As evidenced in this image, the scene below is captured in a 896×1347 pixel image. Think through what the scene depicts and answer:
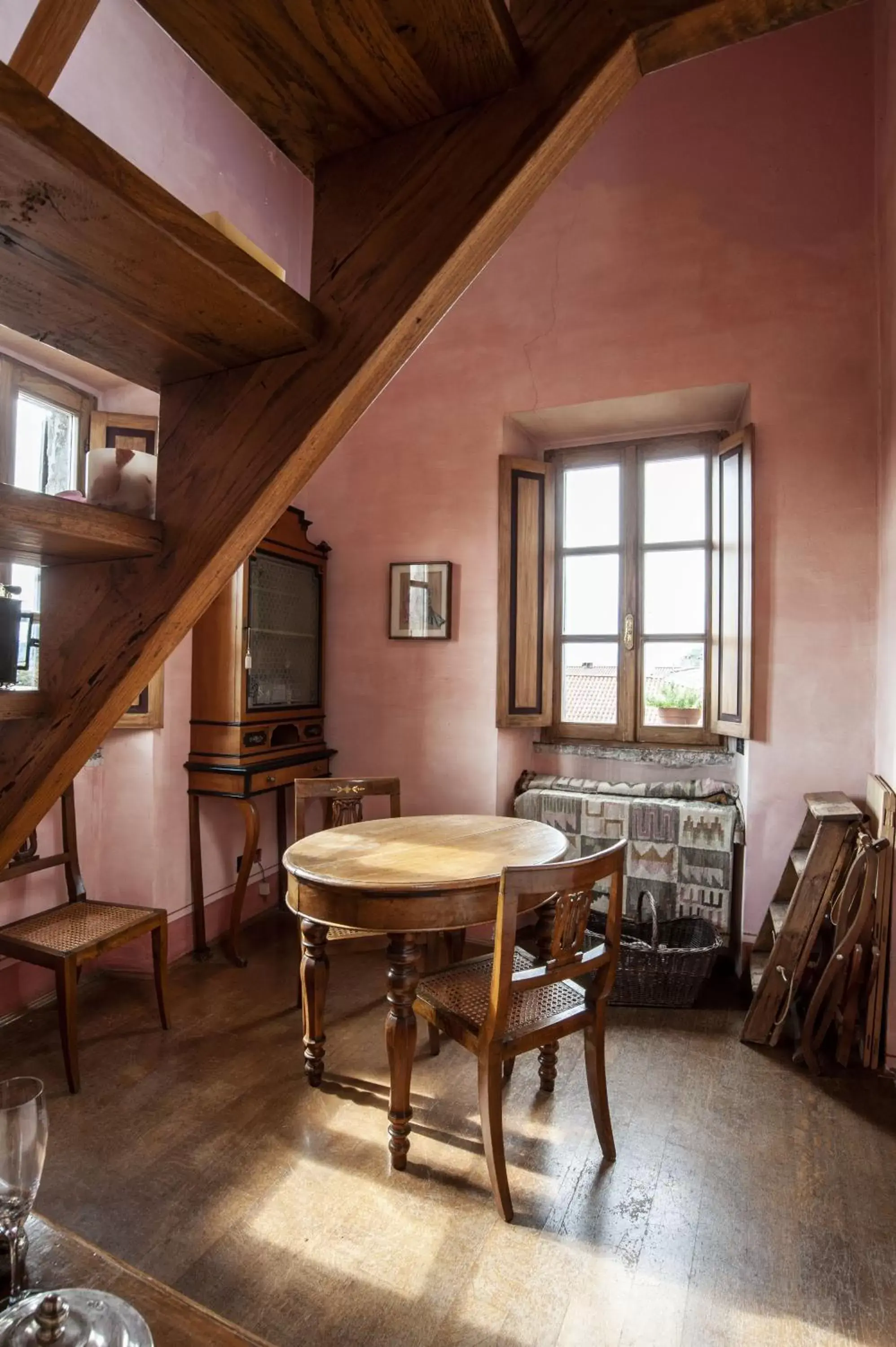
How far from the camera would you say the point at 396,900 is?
77.0 inches

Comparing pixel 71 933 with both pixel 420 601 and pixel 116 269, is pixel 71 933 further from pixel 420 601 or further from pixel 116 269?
pixel 116 269

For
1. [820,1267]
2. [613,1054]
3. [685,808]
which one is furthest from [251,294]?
[685,808]

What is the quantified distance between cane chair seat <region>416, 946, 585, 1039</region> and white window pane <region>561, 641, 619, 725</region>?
1952 mm

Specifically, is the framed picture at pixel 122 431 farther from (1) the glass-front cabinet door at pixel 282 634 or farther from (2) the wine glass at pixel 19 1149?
(2) the wine glass at pixel 19 1149

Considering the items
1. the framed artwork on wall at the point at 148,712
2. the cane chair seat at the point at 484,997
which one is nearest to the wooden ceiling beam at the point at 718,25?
the cane chair seat at the point at 484,997

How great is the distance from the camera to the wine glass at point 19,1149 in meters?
0.78

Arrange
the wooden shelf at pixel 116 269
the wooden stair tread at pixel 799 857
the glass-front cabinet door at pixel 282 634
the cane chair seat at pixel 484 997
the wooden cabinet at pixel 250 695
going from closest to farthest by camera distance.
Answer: the wooden shelf at pixel 116 269 → the cane chair seat at pixel 484 997 → the wooden stair tread at pixel 799 857 → the wooden cabinet at pixel 250 695 → the glass-front cabinet door at pixel 282 634

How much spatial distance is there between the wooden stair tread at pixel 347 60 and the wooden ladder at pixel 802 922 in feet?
8.45

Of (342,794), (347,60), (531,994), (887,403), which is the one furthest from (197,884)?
(887,403)

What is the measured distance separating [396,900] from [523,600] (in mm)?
2192

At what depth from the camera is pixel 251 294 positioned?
0.68 meters

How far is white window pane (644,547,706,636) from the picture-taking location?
383 centimetres

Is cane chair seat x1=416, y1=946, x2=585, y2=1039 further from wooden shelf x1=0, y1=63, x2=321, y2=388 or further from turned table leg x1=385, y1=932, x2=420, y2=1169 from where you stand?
wooden shelf x1=0, y1=63, x2=321, y2=388

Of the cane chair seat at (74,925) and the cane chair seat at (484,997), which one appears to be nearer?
the cane chair seat at (484,997)
